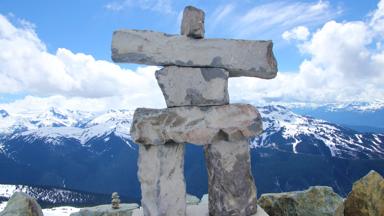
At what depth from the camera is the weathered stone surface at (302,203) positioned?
14750mm

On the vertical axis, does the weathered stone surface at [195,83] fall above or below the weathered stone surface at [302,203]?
above

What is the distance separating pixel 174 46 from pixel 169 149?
8.76ft

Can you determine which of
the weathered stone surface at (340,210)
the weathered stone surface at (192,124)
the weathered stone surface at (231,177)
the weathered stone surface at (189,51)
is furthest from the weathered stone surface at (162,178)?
the weathered stone surface at (340,210)

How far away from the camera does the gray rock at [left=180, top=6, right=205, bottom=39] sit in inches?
448

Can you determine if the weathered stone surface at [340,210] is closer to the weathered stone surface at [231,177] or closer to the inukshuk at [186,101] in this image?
the weathered stone surface at [231,177]

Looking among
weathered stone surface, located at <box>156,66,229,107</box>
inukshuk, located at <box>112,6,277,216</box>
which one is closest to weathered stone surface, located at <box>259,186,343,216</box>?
inukshuk, located at <box>112,6,277,216</box>

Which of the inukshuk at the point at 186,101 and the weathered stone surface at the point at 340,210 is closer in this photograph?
the inukshuk at the point at 186,101

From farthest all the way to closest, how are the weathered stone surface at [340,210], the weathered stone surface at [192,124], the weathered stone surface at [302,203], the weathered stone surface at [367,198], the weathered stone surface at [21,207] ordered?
1. the weathered stone surface at [21,207]
2. the weathered stone surface at [302,203]
3. the weathered stone surface at [367,198]
4. the weathered stone surface at [340,210]
5. the weathered stone surface at [192,124]

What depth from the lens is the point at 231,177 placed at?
461 inches

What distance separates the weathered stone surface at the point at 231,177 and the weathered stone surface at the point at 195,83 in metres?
1.28

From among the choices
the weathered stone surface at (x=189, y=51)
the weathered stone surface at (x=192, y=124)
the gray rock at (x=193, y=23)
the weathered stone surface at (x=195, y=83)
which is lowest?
the weathered stone surface at (x=192, y=124)

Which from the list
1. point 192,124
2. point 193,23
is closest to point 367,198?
point 192,124

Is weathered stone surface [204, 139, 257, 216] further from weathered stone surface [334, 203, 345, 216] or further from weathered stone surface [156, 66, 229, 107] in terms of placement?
weathered stone surface [334, 203, 345, 216]

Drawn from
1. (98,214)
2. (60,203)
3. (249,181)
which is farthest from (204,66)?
(60,203)
